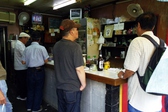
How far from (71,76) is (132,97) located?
2.31 feet

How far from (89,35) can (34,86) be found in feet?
8.78

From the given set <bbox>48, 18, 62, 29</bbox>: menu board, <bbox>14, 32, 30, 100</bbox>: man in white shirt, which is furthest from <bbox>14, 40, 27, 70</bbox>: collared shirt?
<bbox>48, 18, 62, 29</bbox>: menu board

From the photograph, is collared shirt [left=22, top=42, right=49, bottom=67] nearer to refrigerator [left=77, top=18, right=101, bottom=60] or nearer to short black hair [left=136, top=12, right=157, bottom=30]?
short black hair [left=136, top=12, right=157, bottom=30]

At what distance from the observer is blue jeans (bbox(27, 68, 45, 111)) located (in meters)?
2.67

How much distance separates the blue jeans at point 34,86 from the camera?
8.77 feet

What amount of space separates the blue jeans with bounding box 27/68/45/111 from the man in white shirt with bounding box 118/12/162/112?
1.80m

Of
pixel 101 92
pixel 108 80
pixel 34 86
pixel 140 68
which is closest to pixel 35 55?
pixel 34 86

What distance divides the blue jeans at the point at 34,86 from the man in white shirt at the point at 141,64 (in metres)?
1.80

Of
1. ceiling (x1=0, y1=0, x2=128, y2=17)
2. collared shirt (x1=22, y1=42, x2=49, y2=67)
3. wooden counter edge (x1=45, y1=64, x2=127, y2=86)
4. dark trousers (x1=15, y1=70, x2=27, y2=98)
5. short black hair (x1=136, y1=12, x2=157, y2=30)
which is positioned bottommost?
dark trousers (x1=15, y1=70, x2=27, y2=98)

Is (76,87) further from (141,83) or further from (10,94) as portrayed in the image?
Answer: (10,94)

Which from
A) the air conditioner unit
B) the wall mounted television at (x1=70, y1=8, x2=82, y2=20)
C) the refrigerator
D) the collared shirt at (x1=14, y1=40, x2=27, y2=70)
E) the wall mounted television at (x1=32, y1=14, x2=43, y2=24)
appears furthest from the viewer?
Answer: the wall mounted television at (x1=32, y1=14, x2=43, y2=24)

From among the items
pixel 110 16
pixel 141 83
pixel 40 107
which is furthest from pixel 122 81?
pixel 110 16

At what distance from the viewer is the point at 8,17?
17.3ft

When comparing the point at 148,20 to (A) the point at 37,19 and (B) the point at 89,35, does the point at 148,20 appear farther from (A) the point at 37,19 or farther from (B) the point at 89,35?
(A) the point at 37,19
